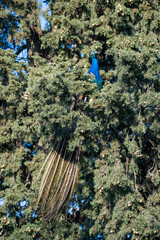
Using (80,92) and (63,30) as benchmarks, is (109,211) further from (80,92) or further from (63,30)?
(63,30)

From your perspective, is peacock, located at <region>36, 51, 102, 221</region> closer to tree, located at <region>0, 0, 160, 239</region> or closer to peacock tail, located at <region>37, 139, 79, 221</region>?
peacock tail, located at <region>37, 139, 79, 221</region>

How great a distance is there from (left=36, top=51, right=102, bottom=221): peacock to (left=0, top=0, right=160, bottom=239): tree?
18 centimetres

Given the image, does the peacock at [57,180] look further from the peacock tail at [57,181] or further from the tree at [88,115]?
the tree at [88,115]

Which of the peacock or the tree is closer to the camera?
the peacock

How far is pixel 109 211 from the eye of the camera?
4.93 metres

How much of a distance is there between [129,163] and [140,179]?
0.36m

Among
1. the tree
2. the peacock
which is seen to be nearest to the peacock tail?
the peacock

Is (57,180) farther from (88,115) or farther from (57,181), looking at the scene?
(88,115)

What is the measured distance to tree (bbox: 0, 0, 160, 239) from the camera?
4340 millimetres

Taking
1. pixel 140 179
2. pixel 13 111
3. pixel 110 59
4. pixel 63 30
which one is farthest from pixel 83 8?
pixel 140 179

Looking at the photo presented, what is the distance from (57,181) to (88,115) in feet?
3.76

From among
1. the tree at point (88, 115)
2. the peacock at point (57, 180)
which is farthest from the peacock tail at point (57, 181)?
the tree at point (88, 115)

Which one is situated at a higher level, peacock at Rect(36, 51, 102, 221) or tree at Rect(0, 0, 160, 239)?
tree at Rect(0, 0, 160, 239)

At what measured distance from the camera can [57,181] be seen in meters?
4.00
